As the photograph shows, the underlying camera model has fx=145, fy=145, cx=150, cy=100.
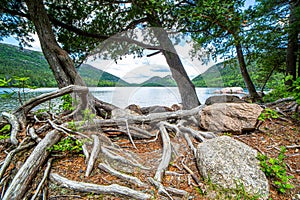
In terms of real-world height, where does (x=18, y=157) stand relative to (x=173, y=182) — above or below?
above

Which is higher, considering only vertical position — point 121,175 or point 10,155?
point 10,155

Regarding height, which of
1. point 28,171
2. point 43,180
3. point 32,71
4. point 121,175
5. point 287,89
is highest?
point 32,71

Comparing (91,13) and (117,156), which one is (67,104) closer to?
(117,156)

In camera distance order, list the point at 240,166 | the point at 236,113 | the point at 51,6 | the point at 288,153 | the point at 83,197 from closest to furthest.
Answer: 1. the point at 83,197
2. the point at 240,166
3. the point at 288,153
4. the point at 236,113
5. the point at 51,6

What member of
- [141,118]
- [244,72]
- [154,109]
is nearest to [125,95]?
[141,118]

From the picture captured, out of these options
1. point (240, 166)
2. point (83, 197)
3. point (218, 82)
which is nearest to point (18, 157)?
point (83, 197)

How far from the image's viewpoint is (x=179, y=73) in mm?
5453

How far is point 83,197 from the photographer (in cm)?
150

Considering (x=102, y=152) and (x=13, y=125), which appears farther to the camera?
(x=13, y=125)

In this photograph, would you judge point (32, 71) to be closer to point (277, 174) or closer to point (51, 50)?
point (51, 50)

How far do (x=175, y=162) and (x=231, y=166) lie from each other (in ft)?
2.48

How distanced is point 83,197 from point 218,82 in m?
4.06

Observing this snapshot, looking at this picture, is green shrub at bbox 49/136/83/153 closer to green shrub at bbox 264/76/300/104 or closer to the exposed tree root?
the exposed tree root

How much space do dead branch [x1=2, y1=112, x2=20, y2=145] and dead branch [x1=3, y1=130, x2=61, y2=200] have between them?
518 millimetres
